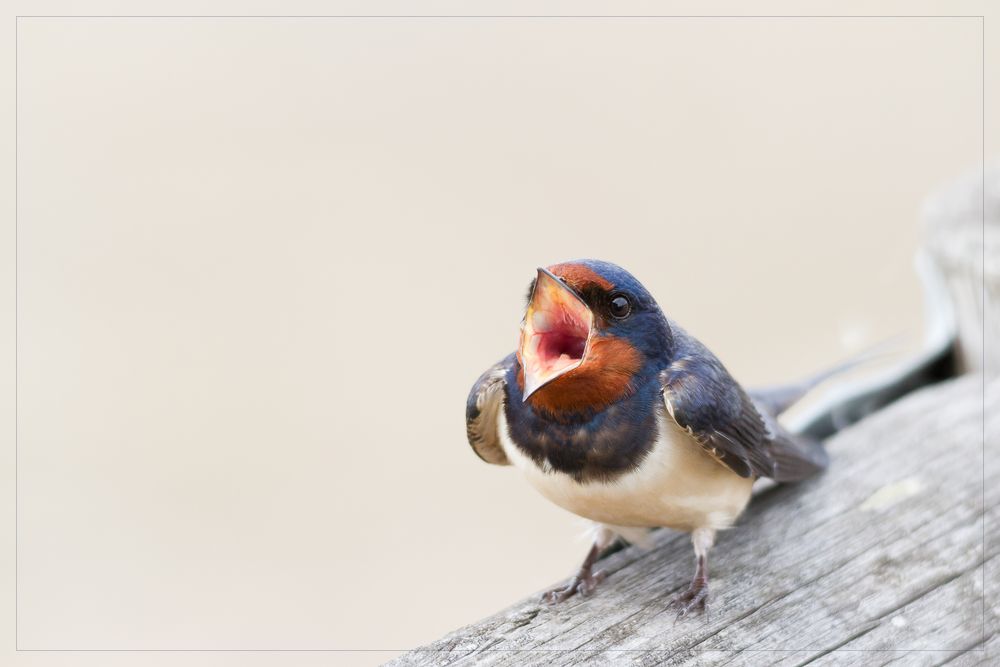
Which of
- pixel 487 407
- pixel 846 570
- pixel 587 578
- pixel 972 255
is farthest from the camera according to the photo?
pixel 972 255

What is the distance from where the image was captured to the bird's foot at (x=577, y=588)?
191 centimetres

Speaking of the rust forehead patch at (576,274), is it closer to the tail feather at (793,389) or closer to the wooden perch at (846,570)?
the wooden perch at (846,570)

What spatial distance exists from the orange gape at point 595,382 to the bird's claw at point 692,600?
1.17ft

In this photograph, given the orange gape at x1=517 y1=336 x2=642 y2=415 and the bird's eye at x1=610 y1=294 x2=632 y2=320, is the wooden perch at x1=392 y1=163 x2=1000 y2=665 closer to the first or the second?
the orange gape at x1=517 y1=336 x2=642 y2=415

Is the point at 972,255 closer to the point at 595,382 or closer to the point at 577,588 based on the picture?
the point at 595,382

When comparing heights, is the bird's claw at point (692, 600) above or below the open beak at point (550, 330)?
below

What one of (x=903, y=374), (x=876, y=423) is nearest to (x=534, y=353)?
(x=876, y=423)

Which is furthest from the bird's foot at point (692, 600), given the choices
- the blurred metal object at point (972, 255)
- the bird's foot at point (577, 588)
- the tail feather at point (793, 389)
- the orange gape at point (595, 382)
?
the blurred metal object at point (972, 255)

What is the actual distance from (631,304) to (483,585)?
3402 millimetres

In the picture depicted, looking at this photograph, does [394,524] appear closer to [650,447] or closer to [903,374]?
[903,374]

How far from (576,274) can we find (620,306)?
0.37 ft

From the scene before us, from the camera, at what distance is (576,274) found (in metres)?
1.83

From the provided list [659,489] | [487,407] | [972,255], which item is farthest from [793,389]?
[487,407]

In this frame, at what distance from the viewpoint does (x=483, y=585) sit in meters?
5.07
